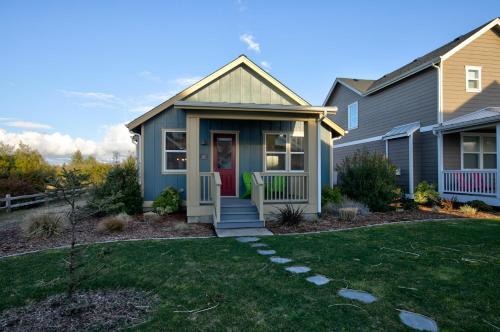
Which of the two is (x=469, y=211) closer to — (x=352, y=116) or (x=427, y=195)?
(x=427, y=195)

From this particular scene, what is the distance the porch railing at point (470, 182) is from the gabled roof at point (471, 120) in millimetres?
1722

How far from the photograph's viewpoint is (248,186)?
33.3ft

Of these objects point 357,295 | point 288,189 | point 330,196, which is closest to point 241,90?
point 288,189

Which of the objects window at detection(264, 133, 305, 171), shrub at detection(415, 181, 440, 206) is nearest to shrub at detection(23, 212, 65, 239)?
window at detection(264, 133, 305, 171)

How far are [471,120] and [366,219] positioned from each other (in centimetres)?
580

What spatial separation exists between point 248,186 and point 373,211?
4.50 metres

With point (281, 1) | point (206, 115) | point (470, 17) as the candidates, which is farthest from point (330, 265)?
point (470, 17)

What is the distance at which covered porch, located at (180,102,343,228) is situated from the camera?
330 inches

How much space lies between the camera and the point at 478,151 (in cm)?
1288

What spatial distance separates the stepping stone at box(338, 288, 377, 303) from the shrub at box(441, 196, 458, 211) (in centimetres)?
901

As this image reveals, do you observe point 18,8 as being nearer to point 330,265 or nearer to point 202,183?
point 202,183

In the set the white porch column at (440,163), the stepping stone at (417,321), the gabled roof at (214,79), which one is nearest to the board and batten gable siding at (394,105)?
the white porch column at (440,163)

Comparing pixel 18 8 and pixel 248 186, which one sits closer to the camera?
pixel 18 8

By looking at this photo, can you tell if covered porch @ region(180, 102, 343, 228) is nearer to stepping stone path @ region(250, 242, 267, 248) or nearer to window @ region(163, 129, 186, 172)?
window @ region(163, 129, 186, 172)
